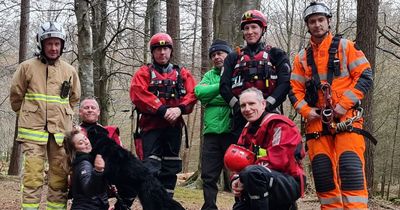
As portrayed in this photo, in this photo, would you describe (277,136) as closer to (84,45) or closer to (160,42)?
(160,42)

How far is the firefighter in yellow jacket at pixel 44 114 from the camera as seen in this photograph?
5.12m

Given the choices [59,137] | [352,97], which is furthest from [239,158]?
[59,137]

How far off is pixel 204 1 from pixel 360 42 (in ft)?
29.6

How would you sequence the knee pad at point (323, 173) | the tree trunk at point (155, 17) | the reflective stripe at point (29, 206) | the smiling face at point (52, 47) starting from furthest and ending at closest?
the tree trunk at point (155, 17), the smiling face at point (52, 47), the reflective stripe at point (29, 206), the knee pad at point (323, 173)

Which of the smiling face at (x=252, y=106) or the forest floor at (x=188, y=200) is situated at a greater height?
the smiling face at (x=252, y=106)

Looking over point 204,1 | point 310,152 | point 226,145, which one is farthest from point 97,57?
point 310,152

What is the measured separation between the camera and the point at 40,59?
18.0 ft

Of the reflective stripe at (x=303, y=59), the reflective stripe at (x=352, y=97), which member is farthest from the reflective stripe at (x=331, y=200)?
the reflective stripe at (x=303, y=59)

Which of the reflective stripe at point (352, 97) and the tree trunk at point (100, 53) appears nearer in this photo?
the reflective stripe at point (352, 97)

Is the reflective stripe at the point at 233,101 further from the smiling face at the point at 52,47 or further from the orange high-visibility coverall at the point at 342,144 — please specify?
the smiling face at the point at 52,47

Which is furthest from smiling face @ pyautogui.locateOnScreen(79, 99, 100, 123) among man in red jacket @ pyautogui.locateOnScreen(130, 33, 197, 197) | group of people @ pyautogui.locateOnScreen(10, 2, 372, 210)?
man in red jacket @ pyautogui.locateOnScreen(130, 33, 197, 197)

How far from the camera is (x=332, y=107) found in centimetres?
473

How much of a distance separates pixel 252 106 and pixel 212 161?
1.42 metres

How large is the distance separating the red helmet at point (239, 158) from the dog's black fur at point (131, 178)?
2.43 ft
